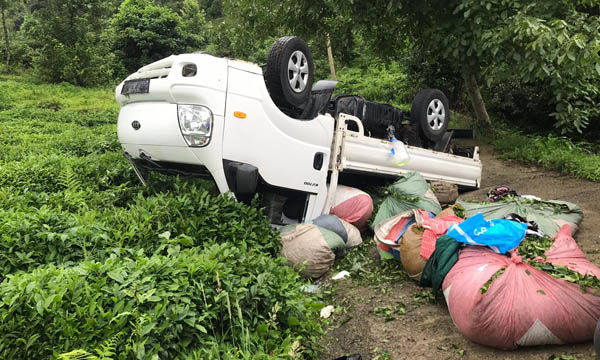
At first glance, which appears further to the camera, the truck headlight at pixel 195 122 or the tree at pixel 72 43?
the tree at pixel 72 43

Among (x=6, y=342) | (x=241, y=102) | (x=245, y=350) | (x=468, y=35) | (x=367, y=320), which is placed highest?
(x=468, y=35)

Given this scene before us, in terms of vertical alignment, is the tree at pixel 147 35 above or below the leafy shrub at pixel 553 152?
above

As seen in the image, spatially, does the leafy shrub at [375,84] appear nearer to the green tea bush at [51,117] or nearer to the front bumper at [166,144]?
the green tea bush at [51,117]

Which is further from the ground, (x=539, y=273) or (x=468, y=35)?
(x=468, y=35)

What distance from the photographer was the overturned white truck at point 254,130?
3551 millimetres

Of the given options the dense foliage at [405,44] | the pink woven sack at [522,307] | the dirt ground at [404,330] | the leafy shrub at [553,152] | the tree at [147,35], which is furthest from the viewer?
the tree at [147,35]

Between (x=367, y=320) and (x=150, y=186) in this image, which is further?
(x=150, y=186)

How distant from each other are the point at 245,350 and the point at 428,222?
2.07 m

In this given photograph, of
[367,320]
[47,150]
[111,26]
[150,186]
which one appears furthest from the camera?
[111,26]

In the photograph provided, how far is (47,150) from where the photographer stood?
20.6 feet

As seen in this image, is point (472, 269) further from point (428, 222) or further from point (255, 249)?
point (255, 249)

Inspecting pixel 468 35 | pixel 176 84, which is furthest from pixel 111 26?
pixel 176 84

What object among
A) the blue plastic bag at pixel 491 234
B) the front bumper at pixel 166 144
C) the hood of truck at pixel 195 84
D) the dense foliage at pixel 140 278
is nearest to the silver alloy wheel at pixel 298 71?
the hood of truck at pixel 195 84

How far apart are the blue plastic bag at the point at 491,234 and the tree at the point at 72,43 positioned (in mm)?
17094
